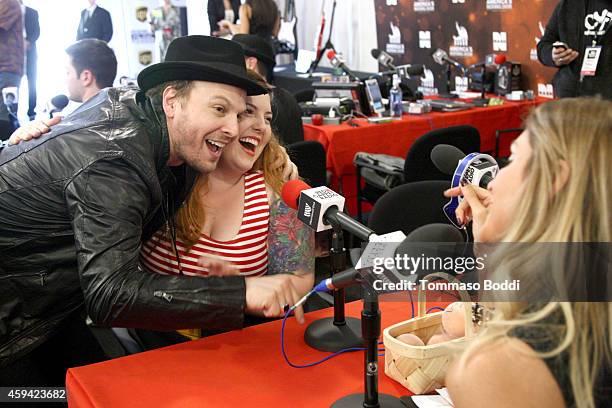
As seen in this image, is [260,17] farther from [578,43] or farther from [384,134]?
[578,43]

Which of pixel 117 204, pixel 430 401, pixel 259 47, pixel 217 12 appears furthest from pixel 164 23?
pixel 430 401

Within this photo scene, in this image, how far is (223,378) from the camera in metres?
1.55

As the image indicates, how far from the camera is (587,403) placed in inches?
36.2

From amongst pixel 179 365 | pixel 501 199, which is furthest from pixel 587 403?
pixel 179 365

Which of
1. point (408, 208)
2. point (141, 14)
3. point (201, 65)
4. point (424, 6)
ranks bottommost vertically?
point (408, 208)

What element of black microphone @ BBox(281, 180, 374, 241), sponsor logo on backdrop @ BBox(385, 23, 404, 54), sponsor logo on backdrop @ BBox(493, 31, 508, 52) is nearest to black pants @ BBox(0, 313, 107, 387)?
black microphone @ BBox(281, 180, 374, 241)

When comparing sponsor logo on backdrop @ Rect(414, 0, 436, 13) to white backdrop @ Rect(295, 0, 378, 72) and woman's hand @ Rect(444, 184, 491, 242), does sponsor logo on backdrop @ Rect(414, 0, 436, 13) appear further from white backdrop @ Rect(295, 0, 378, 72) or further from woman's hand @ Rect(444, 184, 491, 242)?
woman's hand @ Rect(444, 184, 491, 242)

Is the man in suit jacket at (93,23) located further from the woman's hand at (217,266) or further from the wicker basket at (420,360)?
the wicker basket at (420,360)

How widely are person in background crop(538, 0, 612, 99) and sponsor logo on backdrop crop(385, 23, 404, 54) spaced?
3637 mm

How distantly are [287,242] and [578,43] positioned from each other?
11.5ft

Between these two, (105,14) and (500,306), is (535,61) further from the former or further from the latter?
(105,14)

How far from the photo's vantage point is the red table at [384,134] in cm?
446

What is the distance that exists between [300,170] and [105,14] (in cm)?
739

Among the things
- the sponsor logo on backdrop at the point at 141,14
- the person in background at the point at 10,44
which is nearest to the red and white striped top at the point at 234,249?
the person in background at the point at 10,44
